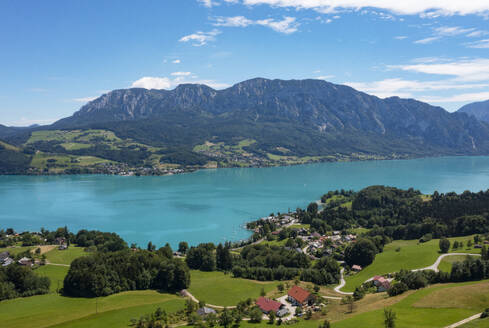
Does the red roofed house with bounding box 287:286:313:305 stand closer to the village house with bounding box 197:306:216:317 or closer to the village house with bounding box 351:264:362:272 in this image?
the village house with bounding box 197:306:216:317

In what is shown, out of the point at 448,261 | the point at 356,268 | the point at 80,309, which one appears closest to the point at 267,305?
the point at 80,309

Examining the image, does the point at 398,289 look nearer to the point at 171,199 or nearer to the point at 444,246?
the point at 444,246

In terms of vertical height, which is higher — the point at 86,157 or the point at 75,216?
the point at 86,157

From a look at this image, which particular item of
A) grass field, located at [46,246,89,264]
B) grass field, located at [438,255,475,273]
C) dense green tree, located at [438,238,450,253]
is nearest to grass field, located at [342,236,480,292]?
dense green tree, located at [438,238,450,253]

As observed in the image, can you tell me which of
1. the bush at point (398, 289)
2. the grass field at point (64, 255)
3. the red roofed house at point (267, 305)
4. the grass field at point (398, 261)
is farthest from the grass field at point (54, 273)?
the bush at point (398, 289)

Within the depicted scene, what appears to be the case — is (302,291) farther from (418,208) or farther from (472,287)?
(418,208)

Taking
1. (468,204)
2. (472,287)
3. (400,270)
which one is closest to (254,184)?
(468,204)
